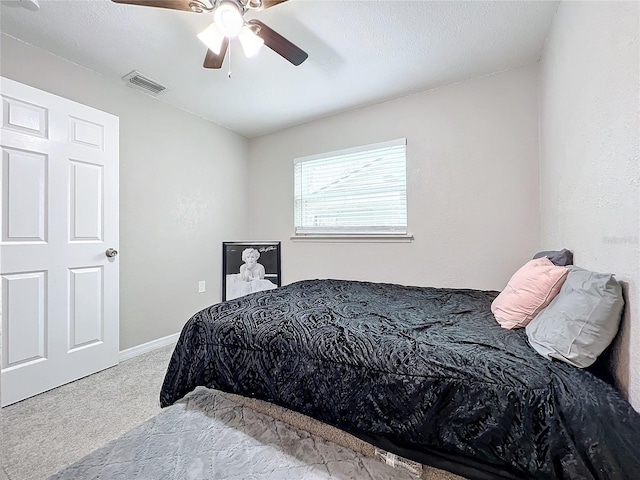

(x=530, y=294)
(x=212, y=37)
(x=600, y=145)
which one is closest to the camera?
(x=600, y=145)

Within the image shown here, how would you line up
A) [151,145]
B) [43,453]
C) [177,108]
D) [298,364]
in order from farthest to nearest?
[177,108], [151,145], [43,453], [298,364]

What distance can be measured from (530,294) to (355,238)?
193 centimetres

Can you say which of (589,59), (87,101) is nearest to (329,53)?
(589,59)

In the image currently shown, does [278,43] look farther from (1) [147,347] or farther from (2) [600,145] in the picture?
(1) [147,347]

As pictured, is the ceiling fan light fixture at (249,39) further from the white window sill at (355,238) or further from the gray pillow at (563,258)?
the gray pillow at (563,258)

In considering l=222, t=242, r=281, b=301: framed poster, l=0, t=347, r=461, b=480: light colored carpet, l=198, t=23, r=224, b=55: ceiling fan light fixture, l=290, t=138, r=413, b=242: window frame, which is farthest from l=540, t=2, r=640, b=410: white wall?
l=222, t=242, r=281, b=301: framed poster

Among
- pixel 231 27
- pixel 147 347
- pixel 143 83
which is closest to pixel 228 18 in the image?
pixel 231 27

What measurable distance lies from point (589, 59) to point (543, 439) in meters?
1.53

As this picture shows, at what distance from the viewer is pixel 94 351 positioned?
2303 millimetres

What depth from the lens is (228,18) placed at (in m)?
1.57

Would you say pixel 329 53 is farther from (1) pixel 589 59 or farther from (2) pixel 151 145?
(2) pixel 151 145

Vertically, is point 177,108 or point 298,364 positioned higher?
point 177,108

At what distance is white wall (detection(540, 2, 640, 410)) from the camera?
91 cm

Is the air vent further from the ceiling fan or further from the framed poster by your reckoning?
the framed poster
